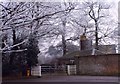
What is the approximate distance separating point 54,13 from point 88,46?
3980 centimetres

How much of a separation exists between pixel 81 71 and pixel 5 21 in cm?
3116

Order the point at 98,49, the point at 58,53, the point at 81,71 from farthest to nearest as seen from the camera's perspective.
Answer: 1. the point at 58,53
2. the point at 98,49
3. the point at 81,71

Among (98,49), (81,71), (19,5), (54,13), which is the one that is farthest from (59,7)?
(98,49)

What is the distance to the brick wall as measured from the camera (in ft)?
108

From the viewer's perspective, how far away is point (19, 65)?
85.8 ft

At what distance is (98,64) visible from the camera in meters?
34.5

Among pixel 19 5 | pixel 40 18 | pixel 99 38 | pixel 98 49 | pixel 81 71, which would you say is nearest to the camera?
pixel 19 5

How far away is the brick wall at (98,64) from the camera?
32.8 meters

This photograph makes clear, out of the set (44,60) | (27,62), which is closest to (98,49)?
(44,60)

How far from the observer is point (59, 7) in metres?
7.75

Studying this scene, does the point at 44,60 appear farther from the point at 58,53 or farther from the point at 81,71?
the point at 81,71

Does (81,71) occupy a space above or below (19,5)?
below

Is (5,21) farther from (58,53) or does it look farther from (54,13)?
(58,53)

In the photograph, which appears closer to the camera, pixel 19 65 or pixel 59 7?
pixel 59 7
